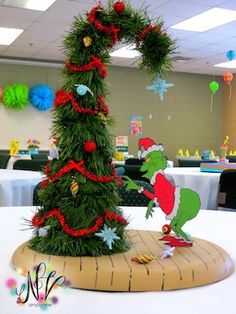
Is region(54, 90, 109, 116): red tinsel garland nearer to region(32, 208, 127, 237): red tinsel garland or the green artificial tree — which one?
the green artificial tree

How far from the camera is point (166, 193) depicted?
3.10ft

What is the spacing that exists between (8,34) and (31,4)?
6.19 ft

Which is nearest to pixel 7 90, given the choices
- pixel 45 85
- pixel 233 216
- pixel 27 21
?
pixel 45 85

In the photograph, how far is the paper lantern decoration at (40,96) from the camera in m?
10.1

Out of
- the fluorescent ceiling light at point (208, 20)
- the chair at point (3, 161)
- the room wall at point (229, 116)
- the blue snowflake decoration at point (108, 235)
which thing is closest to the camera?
the blue snowflake decoration at point (108, 235)

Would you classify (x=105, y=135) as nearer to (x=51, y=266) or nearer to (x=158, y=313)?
(x=51, y=266)

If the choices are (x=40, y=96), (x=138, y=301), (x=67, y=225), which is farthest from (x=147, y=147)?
(x=40, y=96)

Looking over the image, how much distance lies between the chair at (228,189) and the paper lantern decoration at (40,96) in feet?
25.0

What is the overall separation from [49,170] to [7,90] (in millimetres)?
9340

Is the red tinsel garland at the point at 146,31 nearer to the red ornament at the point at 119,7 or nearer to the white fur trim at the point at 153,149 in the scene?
the red ornament at the point at 119,7

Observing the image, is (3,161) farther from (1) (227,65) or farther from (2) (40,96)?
(1) (227,65)

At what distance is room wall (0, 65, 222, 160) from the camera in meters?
10.1

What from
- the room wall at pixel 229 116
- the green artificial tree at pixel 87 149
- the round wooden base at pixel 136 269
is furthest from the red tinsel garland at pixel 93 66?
the room wall at pixel 229 116

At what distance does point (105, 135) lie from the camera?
0.96 metres
